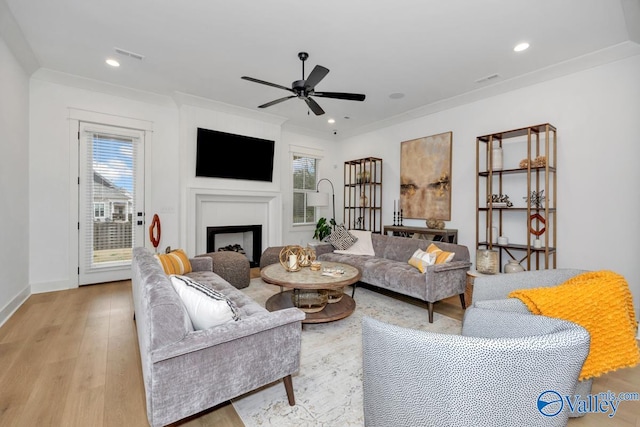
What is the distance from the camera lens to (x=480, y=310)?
1.40m

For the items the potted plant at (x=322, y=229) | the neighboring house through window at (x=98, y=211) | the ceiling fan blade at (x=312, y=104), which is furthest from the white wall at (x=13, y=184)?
the potted plant at (x=322, y=229)

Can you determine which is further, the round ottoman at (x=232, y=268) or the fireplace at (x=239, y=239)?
the fireplace at (x=239, y=239)

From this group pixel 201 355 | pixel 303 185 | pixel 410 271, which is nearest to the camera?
pixel 201 355

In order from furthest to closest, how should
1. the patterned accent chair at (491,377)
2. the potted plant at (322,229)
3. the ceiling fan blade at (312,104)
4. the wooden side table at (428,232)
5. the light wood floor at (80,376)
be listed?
the potted plant at (322,229) < the wooden side table at (428,232) < the ceiling fan blade at (312,104) < the light wood floor at (80,376) < the patterned accent chair at (491,377)

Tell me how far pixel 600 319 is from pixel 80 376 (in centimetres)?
323

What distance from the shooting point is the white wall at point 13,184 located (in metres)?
2.91

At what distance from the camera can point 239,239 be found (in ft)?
18.6

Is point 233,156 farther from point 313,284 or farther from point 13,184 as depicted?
A: point 313,284

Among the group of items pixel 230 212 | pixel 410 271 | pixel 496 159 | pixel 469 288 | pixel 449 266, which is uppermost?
pixel 496 159

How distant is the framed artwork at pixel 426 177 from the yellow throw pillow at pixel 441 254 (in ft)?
4.37

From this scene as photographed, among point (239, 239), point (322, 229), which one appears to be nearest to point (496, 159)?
point (322, 229)

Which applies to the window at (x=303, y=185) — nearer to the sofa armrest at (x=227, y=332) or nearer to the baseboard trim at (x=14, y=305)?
the baseboard trim at (x=14, y=305)

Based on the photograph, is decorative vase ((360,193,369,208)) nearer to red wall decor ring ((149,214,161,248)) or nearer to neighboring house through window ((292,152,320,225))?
neighboring house through window ((292,152,320,225))

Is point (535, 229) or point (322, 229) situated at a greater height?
point (535, 229)
